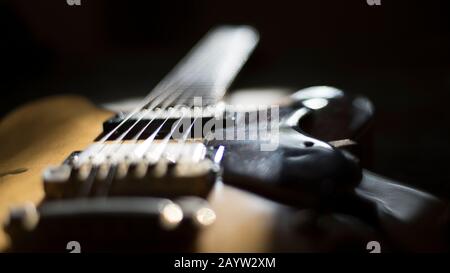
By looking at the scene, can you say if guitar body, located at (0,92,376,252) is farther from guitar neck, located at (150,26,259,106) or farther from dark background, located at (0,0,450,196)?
dark background, located at (0,0,450,196)

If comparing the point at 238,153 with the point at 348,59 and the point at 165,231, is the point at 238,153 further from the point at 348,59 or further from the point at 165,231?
the point at 348,59

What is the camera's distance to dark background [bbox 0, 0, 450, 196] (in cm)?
135

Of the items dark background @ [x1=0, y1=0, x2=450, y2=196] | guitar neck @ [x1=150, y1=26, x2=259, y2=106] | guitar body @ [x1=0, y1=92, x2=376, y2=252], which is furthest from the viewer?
dark background @ [x1=0, y1=0, x2=450, y2=196]

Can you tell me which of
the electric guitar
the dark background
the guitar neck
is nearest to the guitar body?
the electric guitar

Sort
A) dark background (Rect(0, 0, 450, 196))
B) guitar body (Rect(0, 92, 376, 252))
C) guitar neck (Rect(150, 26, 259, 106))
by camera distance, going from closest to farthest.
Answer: guitar body (Rect(0, 92, 376, 252))
guitar neck (Rect(150, 26, 259, 106))
dark background (Rect(0, 0, 450, 196))

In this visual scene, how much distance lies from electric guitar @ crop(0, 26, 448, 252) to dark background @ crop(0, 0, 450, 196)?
2.08 ft

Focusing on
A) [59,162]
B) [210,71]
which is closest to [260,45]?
[210,71]

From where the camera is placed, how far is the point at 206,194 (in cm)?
43

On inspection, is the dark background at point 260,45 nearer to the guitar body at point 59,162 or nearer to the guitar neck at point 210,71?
the guitar neck at point 210,71

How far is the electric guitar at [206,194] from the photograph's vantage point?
14.8 inches

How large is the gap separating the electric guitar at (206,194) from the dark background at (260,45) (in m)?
0.63

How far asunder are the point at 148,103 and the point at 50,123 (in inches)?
7.4

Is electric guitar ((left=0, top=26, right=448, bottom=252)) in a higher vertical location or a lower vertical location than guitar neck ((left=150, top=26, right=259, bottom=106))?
lower

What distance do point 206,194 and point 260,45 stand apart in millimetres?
1449
